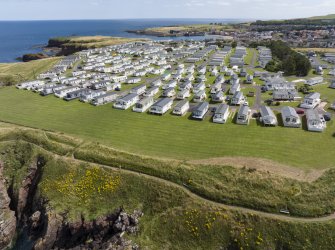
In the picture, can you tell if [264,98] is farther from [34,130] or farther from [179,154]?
[34,130]

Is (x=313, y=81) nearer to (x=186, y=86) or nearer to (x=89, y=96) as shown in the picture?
(x=186, y=86)

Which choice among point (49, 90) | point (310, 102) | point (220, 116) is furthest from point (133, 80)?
point (310, 102)

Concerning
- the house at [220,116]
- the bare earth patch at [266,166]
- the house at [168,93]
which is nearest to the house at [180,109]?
the house at [220,116]

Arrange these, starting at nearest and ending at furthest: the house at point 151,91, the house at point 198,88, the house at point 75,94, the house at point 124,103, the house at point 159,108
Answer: the house at point 159,108 → the house at point 124,103 → the house at point 75,94 → the house at point 151,91 → the house at point 198,88

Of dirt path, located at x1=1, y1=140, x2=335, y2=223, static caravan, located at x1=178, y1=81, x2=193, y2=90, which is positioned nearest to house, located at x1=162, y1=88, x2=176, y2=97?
static caravan, located at x1=178, y1=81, x2=193, y2=90

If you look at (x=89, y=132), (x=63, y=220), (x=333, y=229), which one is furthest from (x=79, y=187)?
(x=333, y=229)

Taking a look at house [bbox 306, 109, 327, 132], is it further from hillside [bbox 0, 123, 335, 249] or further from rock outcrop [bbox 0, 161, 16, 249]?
rock outcrop [bbox 0, 161, 16, 249]

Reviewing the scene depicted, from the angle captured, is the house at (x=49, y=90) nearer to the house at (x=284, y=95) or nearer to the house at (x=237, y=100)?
the house at (x=237, y=100)
